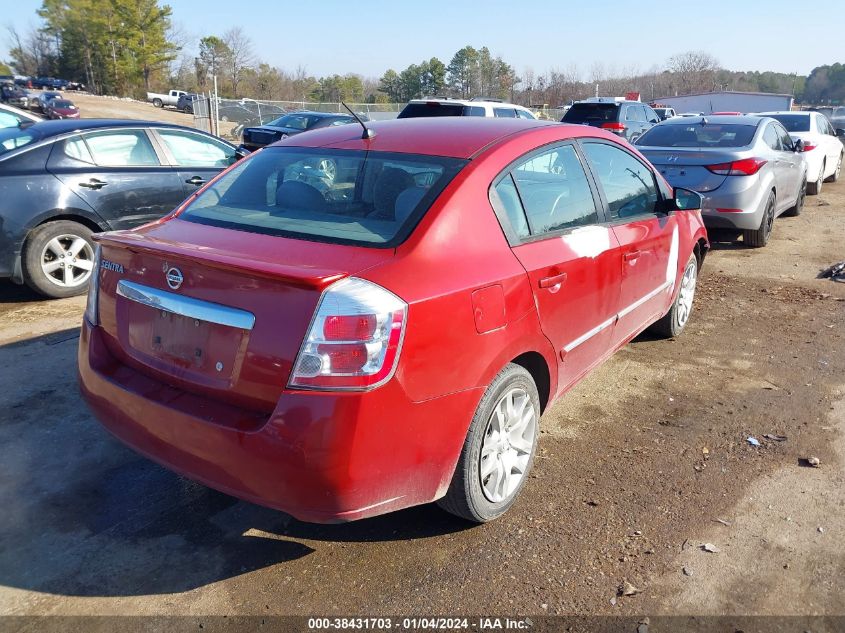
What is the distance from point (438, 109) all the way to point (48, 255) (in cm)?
785

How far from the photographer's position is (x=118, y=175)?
667 cm

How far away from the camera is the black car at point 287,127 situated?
634 inches

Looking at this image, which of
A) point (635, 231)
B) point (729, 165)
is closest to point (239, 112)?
point (729, 165)

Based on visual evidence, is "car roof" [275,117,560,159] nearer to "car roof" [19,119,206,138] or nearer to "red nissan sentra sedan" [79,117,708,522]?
"red nissan sentra sedan" [79,117,708,522]

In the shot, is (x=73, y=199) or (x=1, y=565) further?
(x=73, y=199)

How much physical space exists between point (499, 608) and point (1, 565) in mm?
2006

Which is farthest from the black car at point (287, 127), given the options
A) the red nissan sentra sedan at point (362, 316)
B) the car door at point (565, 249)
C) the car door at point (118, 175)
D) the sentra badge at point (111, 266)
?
the sentra badge at point (111, 266)

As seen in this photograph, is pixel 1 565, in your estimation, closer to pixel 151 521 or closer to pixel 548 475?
pixel 151 521

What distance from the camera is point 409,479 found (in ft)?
8.45

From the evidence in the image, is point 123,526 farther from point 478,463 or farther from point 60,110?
point 60,110

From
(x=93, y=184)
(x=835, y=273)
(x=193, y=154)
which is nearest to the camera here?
(x=93, y=184)

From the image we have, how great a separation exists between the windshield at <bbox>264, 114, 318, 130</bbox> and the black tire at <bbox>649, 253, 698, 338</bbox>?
41.7ft

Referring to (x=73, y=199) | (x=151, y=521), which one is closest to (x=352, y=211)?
(x=151, y=521)

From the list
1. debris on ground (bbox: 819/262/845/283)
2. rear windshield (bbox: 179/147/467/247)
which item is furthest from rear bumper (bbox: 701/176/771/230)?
rear windshield (bbox: 179/147/467/247)
